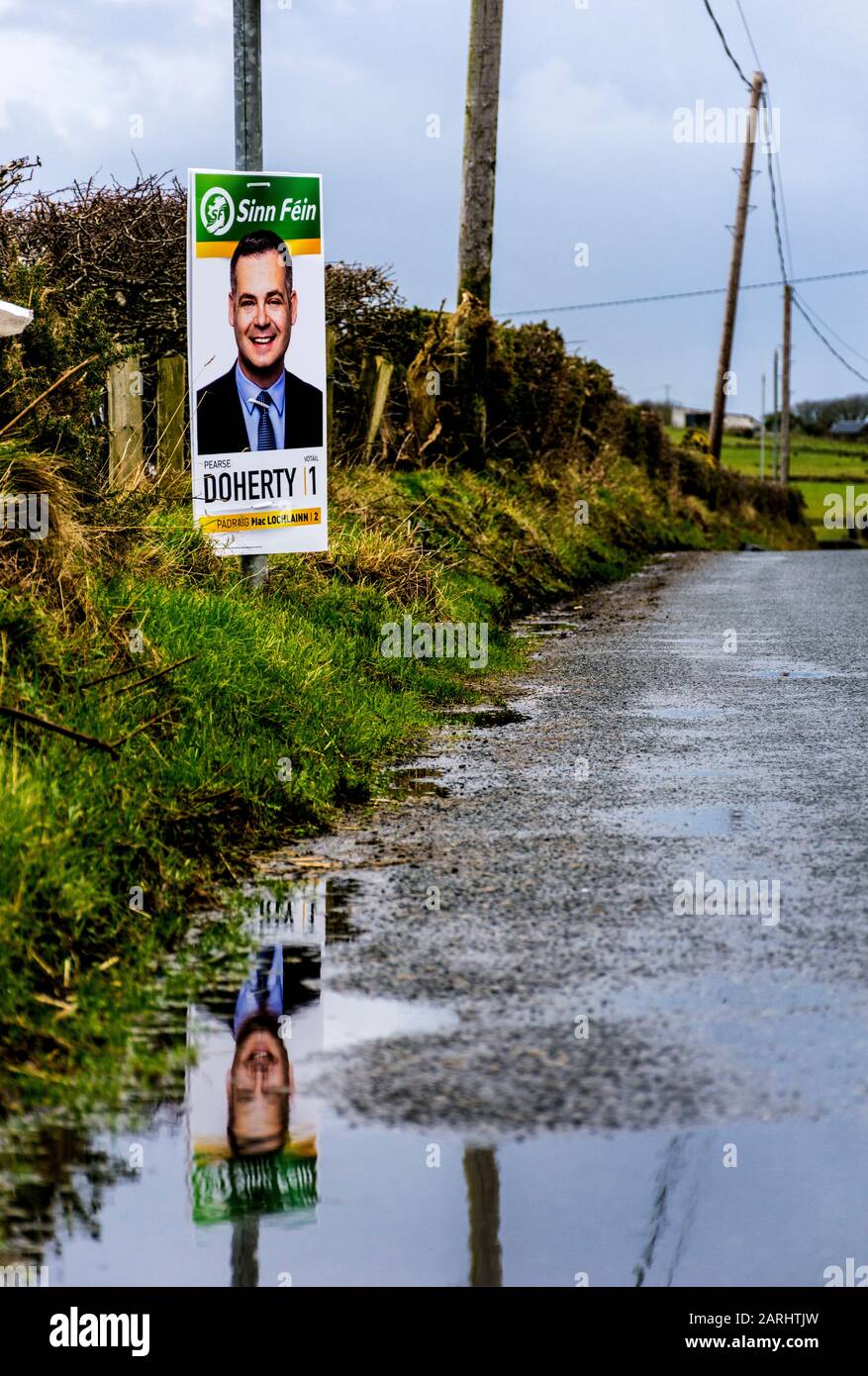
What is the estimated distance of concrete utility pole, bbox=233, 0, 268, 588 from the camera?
31.8ft

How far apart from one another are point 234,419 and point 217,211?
46.5 inches

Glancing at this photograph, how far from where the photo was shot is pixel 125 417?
455 inches

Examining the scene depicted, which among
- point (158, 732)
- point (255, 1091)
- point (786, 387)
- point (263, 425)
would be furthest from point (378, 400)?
point (786, 387)

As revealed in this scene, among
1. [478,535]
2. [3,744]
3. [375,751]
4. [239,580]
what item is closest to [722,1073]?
[3,744]

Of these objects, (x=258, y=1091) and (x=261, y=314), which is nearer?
(x=258, y=1091)

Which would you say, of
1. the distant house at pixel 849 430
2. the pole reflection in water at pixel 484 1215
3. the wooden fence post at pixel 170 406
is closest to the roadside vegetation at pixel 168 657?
the wooden fence post at pixel 170 406

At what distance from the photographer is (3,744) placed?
240 inches

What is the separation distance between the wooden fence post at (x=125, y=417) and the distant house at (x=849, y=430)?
12086 centimetres

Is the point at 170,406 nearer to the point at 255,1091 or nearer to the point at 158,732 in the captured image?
the point at 158,732

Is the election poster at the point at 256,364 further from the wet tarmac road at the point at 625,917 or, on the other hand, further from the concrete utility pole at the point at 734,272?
the concrete utility pole at the point at 734,272

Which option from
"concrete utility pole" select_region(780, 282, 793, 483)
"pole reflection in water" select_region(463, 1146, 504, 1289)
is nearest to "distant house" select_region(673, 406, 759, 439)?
"concrete utility pole" select_region(780, 282, 793, 483)

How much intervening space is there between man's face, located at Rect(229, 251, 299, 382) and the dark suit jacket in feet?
0.44

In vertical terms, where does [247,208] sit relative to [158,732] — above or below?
above
